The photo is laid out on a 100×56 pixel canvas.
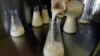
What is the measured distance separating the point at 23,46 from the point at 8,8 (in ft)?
0.78

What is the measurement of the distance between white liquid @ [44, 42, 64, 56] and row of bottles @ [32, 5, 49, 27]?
0.26 m

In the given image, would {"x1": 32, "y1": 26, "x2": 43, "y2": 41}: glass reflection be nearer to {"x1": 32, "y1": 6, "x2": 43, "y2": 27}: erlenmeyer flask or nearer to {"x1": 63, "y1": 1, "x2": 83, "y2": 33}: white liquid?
{"x1": 32, "y1": 6, "x2": 43, "y2": 27}: erlenmeyer flask

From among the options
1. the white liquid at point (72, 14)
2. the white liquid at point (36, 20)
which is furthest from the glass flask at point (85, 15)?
the white liquid at point (36, 20)

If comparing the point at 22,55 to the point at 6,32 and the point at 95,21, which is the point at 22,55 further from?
the point at 95,21

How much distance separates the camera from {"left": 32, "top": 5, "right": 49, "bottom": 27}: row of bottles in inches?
34.9

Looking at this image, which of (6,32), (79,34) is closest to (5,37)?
(6,32)

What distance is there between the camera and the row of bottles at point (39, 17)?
0.89m

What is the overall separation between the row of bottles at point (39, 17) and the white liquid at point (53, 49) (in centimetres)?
26

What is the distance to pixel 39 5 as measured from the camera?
92 centimetres

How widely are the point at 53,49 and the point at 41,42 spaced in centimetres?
16

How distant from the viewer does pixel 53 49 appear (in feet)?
2.17

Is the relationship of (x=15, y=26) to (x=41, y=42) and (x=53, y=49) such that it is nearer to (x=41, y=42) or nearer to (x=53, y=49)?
(x=41, y=42)

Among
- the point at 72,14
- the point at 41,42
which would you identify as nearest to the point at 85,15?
the point at 72,14

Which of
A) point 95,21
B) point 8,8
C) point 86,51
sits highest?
point 8,8
